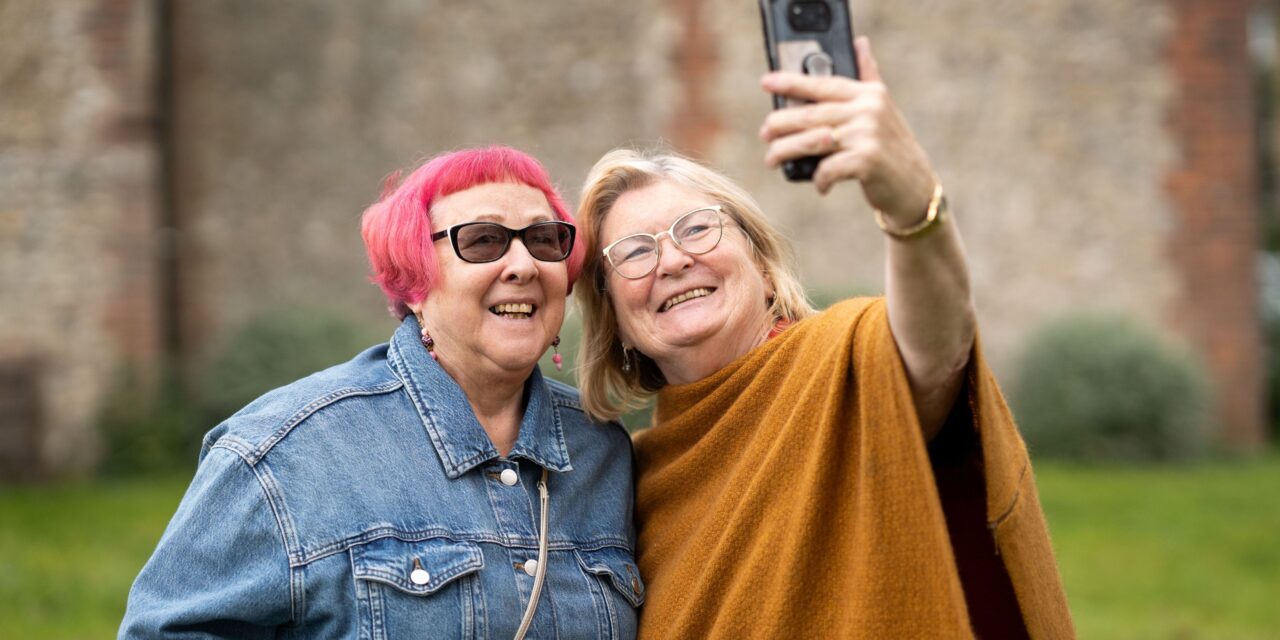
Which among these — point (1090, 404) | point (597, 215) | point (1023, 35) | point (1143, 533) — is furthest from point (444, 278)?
point (1023, 35)

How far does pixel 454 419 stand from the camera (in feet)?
8.13

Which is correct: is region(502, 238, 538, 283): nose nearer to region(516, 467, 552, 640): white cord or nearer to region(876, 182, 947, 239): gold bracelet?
region(516, 467, 552, 640): white cord

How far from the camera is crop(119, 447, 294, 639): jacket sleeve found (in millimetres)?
2146

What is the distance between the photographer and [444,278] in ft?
8.26

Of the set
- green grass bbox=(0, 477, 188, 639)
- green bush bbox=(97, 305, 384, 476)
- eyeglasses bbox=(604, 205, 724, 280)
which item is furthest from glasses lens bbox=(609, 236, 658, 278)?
green bush bbox=(97, 305, 384, 476)

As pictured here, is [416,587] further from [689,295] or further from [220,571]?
[689,295]

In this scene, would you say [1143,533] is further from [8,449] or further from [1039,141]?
[8,449]

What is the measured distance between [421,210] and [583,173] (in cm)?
903

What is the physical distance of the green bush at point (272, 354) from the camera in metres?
10.5

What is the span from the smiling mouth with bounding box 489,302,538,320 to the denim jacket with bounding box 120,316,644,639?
0.54 ft

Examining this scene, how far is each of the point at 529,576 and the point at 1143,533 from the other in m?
5.68

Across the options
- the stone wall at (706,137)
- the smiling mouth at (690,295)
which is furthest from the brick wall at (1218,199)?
the smiling mouth at (690,295)

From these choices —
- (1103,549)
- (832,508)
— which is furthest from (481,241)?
(1103,549)

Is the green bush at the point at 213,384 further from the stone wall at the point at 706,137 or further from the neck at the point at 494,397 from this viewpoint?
the neck at the point at 494,397
